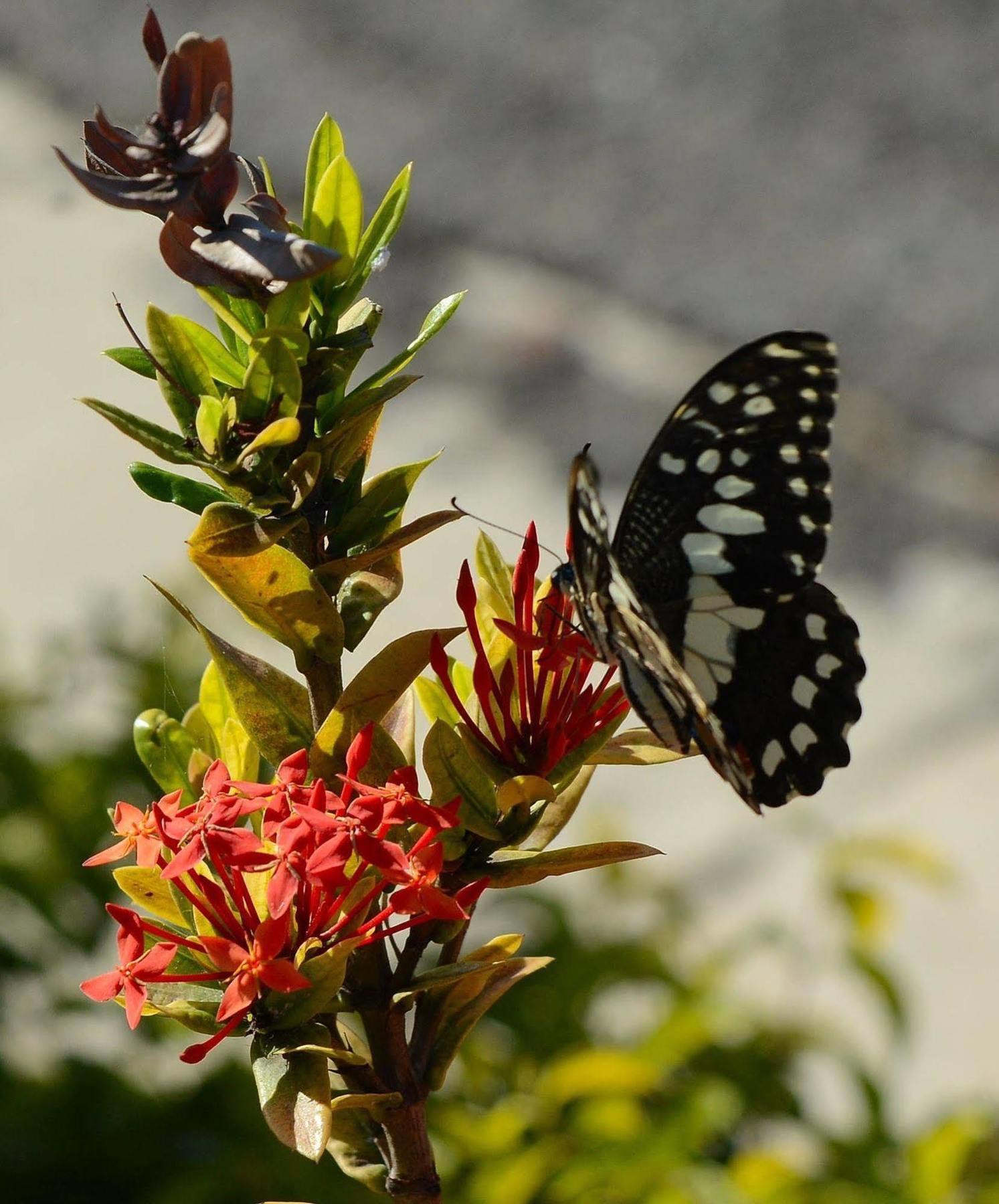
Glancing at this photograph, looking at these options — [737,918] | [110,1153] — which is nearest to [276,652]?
→ [737,918]

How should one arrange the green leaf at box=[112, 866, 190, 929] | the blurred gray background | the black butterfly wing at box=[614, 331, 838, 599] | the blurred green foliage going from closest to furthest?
the green leaf at box=[112, 866, 190, 929] < the black butterfly wing at box=[614, 331, 838, 599] < the blurred green foliage < the blurred gray background

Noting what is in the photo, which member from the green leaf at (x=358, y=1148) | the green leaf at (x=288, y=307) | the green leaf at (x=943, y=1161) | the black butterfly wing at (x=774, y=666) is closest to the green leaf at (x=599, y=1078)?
the green leaf at (x=943, y=1161)

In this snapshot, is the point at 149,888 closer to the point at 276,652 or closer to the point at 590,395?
the point at 276,652

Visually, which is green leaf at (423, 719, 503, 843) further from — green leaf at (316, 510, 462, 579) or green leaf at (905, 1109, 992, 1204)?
green leaf at (905, 1109, 992, 1204)

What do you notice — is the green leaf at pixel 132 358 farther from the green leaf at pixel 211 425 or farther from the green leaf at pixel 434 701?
the green leaf at pixel 434 701

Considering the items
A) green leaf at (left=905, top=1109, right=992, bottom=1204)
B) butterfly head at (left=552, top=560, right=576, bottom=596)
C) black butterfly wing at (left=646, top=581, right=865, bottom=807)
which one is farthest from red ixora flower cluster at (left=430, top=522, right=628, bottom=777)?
green leaf at (left=905, top=1109, right=992, bottom=1204)

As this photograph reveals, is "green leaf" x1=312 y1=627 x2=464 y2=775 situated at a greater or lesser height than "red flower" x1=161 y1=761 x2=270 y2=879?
greater
